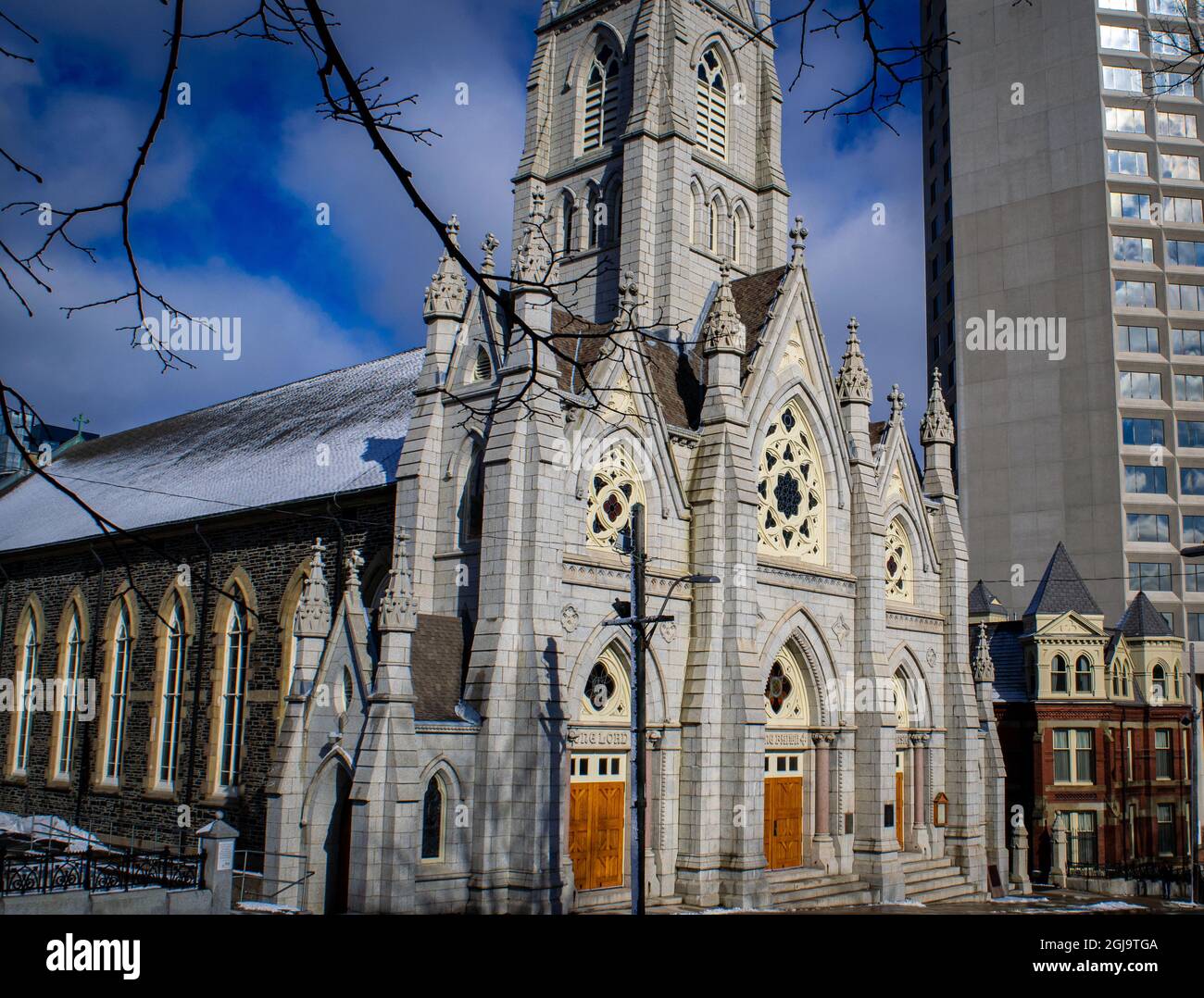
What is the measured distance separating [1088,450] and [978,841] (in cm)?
3502

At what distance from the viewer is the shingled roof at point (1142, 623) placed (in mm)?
46375

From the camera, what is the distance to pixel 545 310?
23.3m

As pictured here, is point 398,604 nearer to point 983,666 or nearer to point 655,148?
point 655,148

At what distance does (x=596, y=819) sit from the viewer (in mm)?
22875

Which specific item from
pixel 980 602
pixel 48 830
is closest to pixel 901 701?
pixel 980 602

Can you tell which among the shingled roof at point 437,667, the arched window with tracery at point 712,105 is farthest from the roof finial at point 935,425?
the shingled roof at point 437,667

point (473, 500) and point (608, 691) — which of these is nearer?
point (473, 500)

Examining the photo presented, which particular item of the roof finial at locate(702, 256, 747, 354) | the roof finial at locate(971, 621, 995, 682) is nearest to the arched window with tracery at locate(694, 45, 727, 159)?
the roof finial at locate(702, 256, 747, 354)

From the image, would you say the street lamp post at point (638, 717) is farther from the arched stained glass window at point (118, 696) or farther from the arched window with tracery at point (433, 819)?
the arched stained glass window at point (118, 696)

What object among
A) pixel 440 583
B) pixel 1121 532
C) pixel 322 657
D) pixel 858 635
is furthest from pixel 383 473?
pixel 1121 532

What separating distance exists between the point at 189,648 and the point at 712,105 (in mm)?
21551
